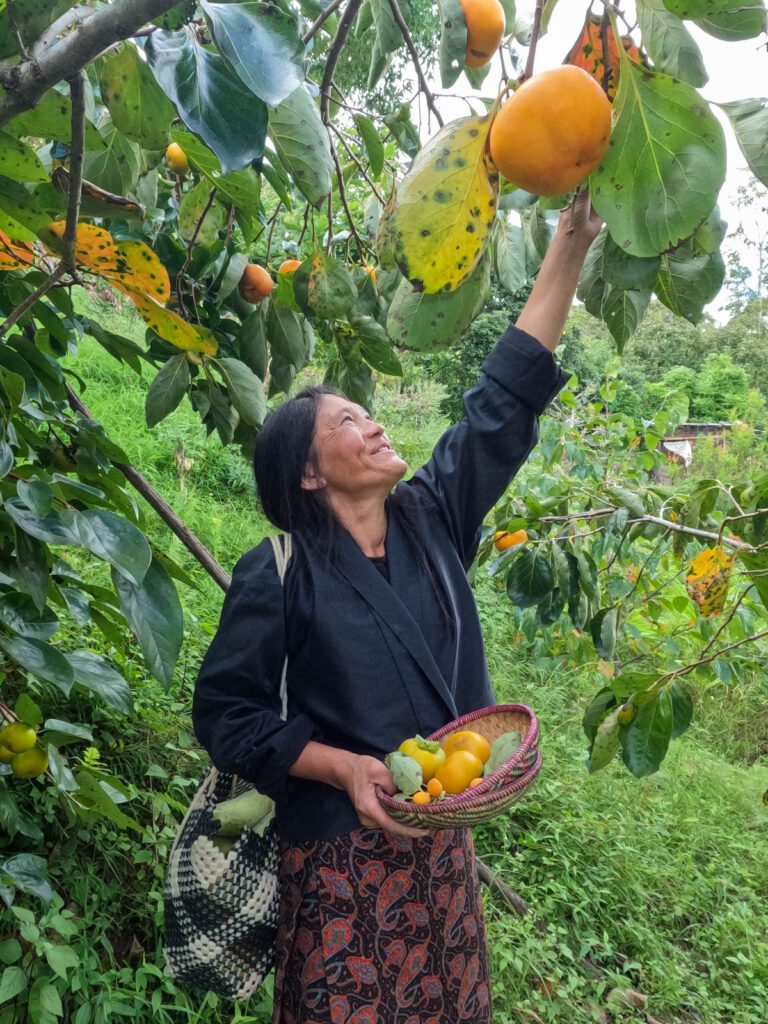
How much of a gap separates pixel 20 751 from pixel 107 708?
117 cm

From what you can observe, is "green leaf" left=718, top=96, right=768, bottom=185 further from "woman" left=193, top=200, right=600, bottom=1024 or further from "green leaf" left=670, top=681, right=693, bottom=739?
"green leaf" left=670, top=681, right=693, bottom=739

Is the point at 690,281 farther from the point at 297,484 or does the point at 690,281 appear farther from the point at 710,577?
the point at 297,484

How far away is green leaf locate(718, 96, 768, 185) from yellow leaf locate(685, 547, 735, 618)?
33.7 inches

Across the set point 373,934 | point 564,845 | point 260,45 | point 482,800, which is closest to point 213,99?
point 260,45

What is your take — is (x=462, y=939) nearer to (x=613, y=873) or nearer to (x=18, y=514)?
(x=18, y=514)

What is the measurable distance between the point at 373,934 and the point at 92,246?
3.48 ft

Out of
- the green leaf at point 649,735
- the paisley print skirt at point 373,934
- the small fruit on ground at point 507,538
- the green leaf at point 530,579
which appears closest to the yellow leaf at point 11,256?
the paisley print skirt at point 373,934

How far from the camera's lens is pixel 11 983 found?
164 centimetres

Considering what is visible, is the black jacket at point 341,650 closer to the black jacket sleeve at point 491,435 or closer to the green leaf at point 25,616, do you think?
the black jacket sleeve at point 491,435

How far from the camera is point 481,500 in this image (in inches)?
61.5

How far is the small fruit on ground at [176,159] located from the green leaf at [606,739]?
1.31 meters

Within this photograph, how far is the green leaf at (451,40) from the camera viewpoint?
92 centimetres

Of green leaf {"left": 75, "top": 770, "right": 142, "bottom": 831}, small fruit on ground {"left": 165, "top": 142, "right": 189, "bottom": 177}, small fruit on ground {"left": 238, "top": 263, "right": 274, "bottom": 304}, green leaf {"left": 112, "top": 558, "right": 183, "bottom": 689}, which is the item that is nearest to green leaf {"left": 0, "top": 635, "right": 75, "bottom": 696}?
green leaf {"left": 112, "top": 558, "right": 183, "bottom": 689}

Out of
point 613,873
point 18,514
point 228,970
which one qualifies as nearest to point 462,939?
point 228,970
